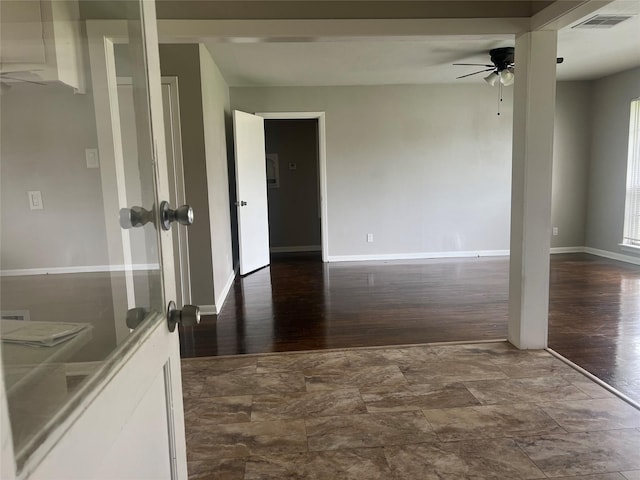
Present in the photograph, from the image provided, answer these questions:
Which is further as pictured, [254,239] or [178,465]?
[254,239]

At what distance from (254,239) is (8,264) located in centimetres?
462

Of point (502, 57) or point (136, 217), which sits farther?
point (502, 57)

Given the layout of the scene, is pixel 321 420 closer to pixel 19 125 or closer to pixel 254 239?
pixel 19 125

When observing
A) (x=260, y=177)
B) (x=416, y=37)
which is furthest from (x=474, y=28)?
(x=260, y=177)

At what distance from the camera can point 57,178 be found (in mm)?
1254

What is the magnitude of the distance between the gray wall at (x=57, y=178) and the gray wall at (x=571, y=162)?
611cm

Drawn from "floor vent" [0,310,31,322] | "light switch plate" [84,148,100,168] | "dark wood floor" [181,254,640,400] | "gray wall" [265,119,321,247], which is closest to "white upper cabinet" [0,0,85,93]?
"light switch plate" [84,148,100,168]

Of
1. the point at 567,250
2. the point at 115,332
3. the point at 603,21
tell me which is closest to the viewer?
the point at 115,332

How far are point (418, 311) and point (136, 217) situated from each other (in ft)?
9.88

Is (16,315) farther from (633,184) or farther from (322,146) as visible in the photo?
(633,184)

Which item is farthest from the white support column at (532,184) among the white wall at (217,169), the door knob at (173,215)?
the white wall at (217,169)

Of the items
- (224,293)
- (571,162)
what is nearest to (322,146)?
(224,293)

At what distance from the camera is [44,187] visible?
4.10ft

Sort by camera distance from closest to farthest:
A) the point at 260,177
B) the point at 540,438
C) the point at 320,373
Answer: the point at 540,438 → the point at 320,373 → the point at 260,177
